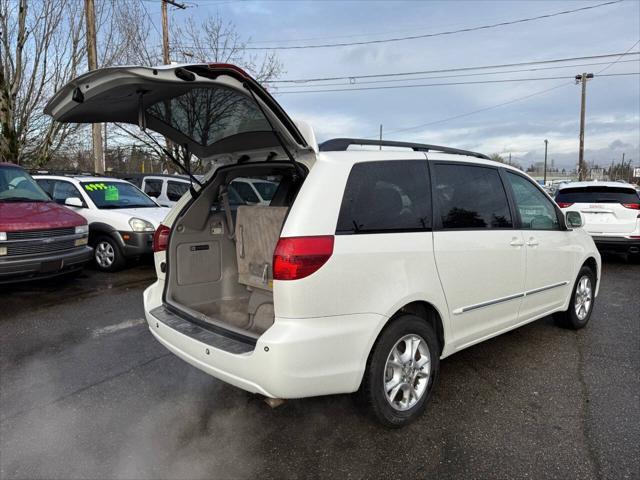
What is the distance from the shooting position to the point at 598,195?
30.3ft

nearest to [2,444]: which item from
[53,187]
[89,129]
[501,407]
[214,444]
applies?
[214,444]

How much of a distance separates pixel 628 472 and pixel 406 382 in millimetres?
1310

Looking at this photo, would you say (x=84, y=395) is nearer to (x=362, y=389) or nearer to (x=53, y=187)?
(x=362, y=389)

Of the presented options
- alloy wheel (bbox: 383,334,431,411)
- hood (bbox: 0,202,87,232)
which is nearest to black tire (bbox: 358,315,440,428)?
alloy wheel (bbox: 383,334,431,411)

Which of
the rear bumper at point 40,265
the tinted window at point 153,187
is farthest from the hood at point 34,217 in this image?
the tinted window at point 153,187

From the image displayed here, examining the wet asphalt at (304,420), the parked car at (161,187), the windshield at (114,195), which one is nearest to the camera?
the wet asphalt at (304,420)

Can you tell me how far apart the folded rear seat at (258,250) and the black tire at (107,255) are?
484 centimetres

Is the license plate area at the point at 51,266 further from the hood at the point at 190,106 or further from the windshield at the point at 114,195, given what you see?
the hood at the point at 190,106

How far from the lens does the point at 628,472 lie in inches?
102

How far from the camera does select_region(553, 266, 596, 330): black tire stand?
16.1 feet

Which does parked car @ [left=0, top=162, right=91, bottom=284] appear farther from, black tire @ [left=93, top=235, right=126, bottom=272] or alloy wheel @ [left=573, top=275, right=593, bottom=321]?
alloy wheel @ [left=573, top=275, right=593, bottom=321]

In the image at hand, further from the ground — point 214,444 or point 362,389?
point 362,389

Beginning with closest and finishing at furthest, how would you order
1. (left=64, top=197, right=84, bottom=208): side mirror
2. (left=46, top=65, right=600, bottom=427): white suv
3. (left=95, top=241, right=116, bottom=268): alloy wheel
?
(left=46, top=65, right=600, bottom=427): white suv, (left=95, top=241, right=116, bottom=268): alloy wheel, (left=64, top=197, right=84, bottom=208): side mirror

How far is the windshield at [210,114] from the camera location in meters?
2.70
